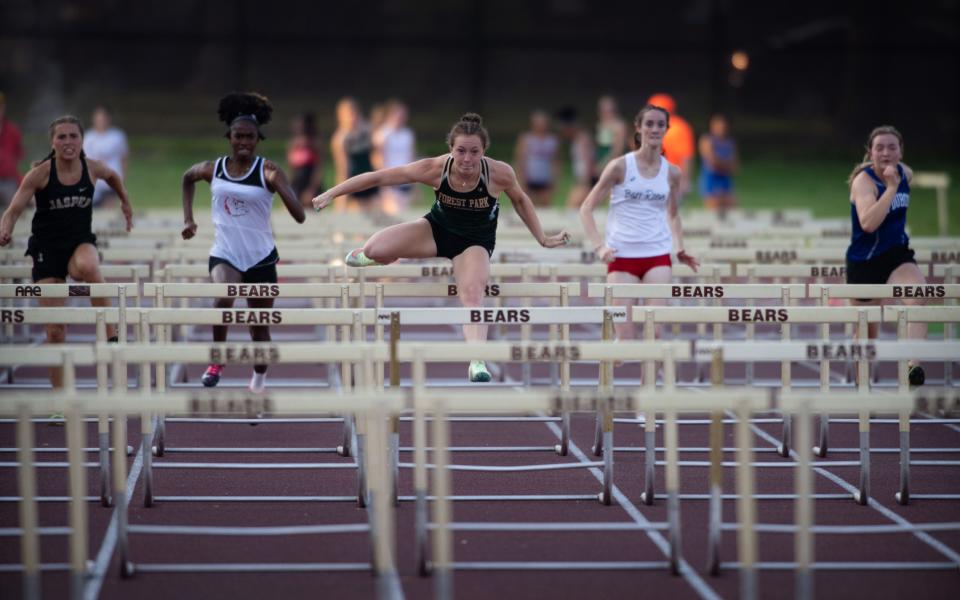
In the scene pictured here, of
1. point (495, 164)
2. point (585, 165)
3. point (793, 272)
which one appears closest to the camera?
point (495, 164)

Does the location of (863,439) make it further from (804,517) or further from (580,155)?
(580,155)

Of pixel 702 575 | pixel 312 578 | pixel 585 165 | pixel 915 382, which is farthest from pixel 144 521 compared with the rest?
pixel 585 165

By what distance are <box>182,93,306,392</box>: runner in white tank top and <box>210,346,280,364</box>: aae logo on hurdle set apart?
3209 millimetres

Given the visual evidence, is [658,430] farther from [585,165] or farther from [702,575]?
[585,165]

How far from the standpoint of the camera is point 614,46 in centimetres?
3189

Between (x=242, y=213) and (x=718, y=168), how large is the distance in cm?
1362

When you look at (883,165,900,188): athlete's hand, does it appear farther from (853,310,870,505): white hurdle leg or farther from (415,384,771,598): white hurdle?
(415,384,771,598): white hurdle

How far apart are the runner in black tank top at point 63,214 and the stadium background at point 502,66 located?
69.9 feet

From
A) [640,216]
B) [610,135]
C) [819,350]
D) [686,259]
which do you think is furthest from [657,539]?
[610,135]

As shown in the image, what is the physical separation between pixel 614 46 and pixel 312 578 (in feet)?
89.4

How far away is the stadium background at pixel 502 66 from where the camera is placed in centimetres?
3092

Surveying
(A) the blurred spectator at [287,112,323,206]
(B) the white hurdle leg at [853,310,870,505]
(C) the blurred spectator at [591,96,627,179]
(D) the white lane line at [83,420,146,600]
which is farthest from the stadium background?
(D) the white lane line at [83,420,146,600]

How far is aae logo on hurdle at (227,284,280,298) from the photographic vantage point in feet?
27.3

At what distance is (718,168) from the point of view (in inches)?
855
